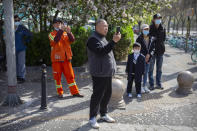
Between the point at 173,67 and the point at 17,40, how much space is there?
23.3ft

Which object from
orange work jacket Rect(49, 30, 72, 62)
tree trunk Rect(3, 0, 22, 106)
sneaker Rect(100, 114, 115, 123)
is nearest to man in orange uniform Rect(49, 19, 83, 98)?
orange work jacket Rect(49, 30, 72, 62)

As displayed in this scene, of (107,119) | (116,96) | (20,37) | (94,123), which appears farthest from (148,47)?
(20,37)

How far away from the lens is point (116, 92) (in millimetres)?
5594

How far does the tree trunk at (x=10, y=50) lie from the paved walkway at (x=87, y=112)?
24 cm

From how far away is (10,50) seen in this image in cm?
548

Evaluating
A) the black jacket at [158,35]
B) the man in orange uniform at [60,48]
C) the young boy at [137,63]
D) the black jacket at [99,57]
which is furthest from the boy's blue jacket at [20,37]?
the black jacket at [99,57]

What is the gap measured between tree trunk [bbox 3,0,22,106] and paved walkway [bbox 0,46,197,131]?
0.79 feet

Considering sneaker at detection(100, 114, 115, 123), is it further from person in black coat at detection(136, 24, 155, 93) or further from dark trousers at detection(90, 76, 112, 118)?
person in black coat at detection(136, 24, 155, 93)

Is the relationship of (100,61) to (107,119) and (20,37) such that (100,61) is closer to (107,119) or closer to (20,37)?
(107,119)

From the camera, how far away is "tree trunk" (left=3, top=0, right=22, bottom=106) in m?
5.38

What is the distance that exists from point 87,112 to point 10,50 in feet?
7.34

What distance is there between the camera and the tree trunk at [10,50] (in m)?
5.38

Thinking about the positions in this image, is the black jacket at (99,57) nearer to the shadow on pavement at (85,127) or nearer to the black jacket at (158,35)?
the shadow on pavement at (85,127)

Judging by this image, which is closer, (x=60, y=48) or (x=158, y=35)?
(x=60, y=48)
